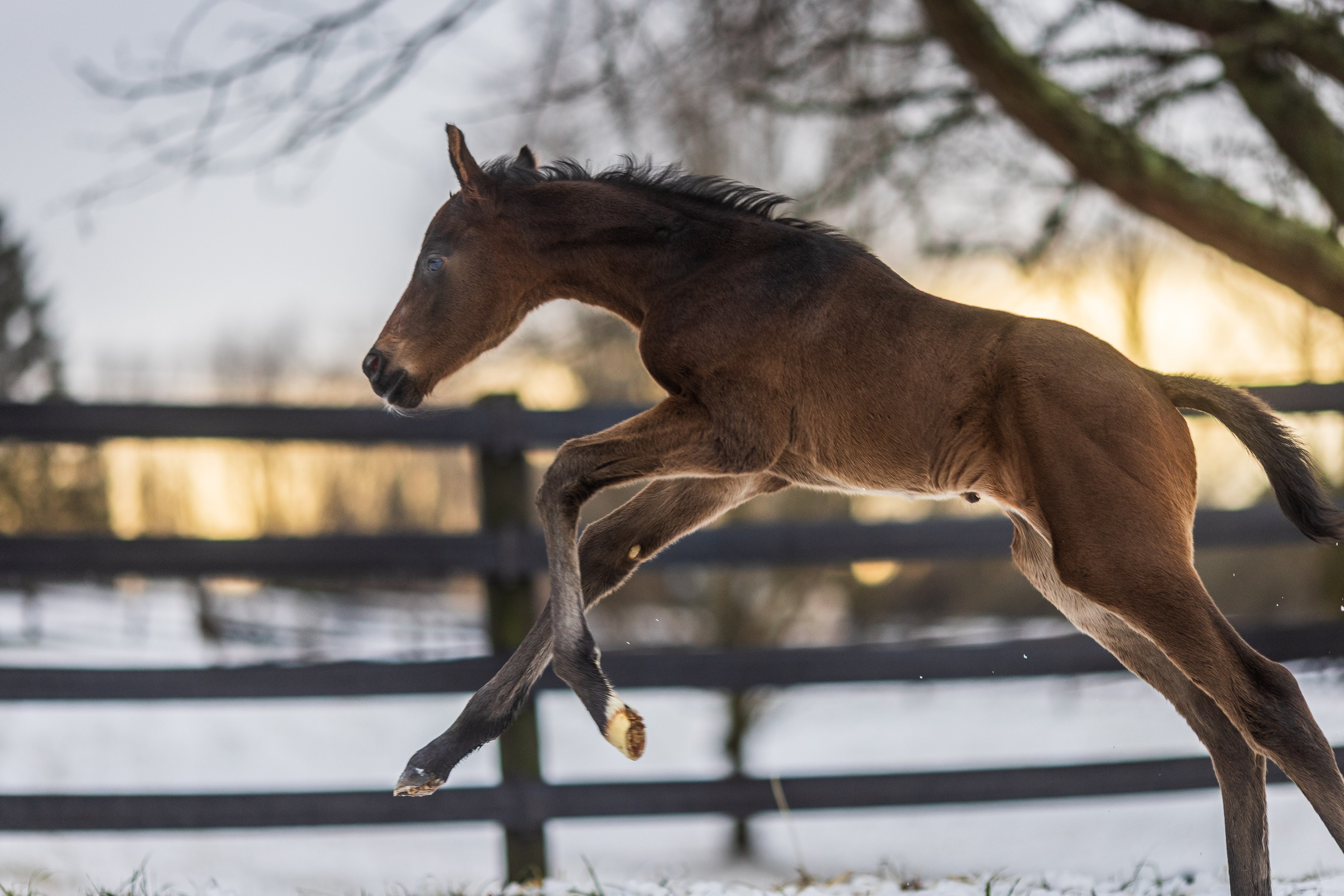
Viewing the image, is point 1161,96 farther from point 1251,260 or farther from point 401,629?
point 401,629

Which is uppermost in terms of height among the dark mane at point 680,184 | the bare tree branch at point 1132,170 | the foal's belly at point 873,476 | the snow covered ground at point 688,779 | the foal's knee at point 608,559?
the bare tree branch at point 1132,170

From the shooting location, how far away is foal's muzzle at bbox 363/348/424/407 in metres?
2.06

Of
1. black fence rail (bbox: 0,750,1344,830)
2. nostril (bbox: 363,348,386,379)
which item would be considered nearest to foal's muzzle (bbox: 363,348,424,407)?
nostril (bbox: 363,348,386,379)

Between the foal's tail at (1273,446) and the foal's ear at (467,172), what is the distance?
1.44 metres

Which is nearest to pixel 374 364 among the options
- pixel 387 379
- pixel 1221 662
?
pixel 387 379

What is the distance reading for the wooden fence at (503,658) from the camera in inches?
143

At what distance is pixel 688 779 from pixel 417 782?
2181mm

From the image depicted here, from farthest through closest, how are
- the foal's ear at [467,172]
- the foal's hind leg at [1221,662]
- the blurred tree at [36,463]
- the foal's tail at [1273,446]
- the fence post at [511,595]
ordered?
the blurred tree at [36,463] < the fence post at [511,595] < the foal's tail at [1273,446] < the foal's ear at [467,172] < the foal's hind leg at [1221,662]

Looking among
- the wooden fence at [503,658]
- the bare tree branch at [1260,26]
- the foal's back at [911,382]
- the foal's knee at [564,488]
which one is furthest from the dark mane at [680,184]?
the bare tree branch at [1260,26]

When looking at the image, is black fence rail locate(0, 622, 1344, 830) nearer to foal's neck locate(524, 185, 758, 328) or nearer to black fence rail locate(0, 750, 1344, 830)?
black fence rail locate(0, 750, 1344, 830)

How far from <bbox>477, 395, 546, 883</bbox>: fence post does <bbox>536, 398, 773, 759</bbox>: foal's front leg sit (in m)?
1.81

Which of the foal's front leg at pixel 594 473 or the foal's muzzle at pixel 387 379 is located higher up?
the foal's muzzle at pixel 387 379

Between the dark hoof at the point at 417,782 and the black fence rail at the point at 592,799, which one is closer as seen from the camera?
the dark hoof at the point at 417,782

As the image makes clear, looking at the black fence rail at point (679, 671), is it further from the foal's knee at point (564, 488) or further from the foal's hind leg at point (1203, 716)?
the foal's knee at point (564, 488)
